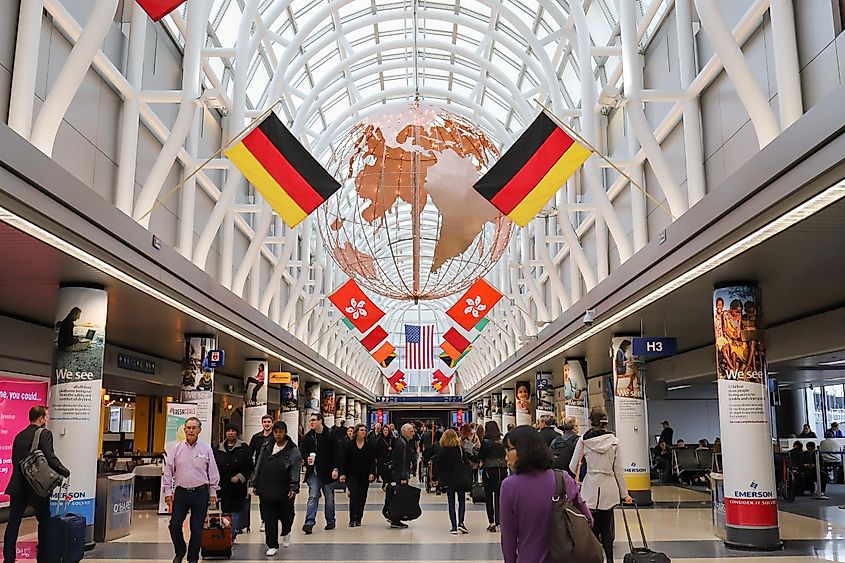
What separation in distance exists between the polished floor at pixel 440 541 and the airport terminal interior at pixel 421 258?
100mm

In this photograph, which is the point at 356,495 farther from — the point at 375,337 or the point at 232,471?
the point at 375,337

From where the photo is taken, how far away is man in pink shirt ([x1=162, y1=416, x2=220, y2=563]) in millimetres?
9055

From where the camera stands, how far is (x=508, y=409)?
40.9 meters

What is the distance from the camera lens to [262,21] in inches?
723

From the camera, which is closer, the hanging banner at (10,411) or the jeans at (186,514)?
the jeans at (186,514)

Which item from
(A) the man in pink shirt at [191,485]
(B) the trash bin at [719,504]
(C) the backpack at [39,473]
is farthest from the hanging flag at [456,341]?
(C) the backpack at [39,473]

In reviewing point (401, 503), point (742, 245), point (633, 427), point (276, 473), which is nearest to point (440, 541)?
point (401, 503)

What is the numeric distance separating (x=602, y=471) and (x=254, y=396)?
55.7 ft

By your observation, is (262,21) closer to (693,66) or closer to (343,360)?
(693,66)

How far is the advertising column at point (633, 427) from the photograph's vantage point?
17344 mm

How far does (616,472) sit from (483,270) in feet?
19.9

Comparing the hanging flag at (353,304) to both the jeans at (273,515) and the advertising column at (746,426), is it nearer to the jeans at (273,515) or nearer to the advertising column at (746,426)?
the jeans at (273,515)

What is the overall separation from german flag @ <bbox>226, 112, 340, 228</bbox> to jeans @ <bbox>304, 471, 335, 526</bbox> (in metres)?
4.21

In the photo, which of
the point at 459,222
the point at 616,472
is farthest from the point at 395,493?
the point at 616,472
